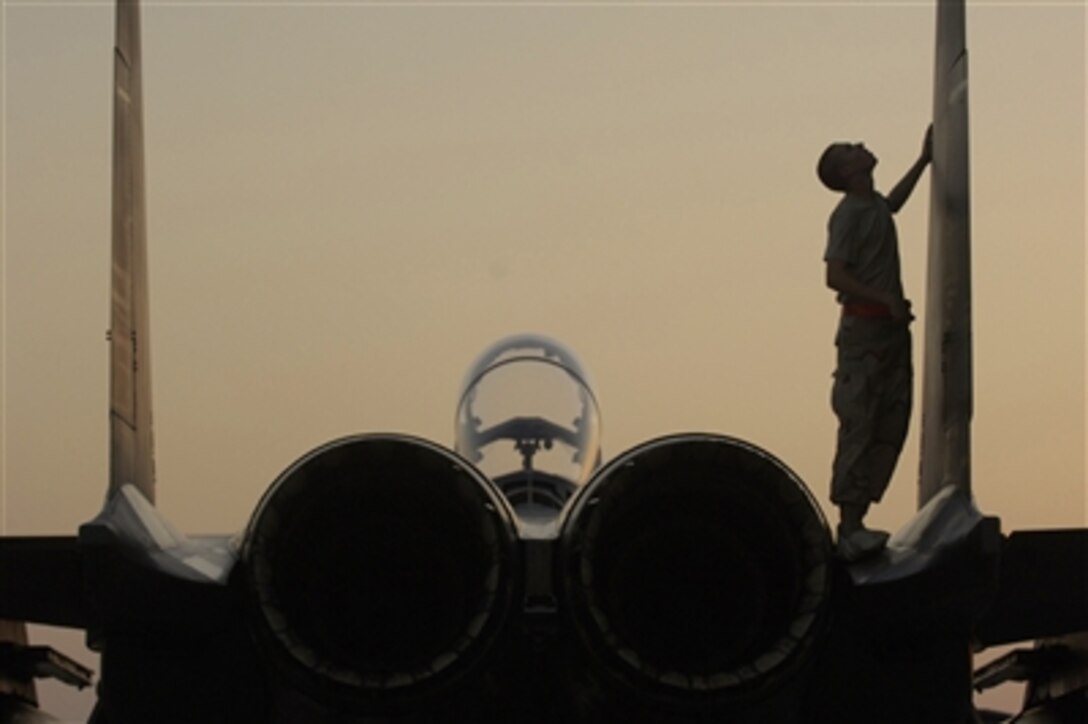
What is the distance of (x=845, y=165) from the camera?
11.1m

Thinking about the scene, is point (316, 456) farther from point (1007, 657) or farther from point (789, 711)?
point (1007, 657)

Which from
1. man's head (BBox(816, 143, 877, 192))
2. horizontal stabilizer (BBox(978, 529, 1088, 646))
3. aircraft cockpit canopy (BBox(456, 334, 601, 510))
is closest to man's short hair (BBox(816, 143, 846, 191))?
man's head (BBox(816, 143, 877, 192))

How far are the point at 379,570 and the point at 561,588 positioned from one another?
0.70 metres

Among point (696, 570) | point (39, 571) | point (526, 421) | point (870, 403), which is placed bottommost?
point (39, 571)

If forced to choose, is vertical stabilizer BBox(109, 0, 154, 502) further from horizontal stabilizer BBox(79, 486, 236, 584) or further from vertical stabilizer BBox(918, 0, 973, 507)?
vertical stabilizer BBox(918, 0, 973, 507)

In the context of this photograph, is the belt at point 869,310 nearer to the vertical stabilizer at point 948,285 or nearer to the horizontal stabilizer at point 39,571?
the vertical stabilizer at point 948,285

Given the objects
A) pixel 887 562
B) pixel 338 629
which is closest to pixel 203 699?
pixel 338 629

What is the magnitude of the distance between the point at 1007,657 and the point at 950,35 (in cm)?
398

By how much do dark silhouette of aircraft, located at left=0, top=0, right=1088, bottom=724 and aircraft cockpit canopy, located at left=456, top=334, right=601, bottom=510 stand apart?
3.62 meters

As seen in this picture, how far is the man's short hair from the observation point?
1112 cm

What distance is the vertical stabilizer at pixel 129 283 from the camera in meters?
10.9

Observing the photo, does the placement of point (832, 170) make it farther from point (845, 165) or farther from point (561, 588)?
point (561, 588)

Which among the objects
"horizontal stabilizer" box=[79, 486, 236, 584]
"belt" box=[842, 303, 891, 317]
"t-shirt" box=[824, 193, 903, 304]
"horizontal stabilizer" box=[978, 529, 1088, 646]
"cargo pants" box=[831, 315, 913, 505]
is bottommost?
"horizontal stabilizer" box=[978, 529, 1088, 646]

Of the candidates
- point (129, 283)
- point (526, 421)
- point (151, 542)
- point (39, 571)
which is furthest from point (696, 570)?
point (526, 421)
